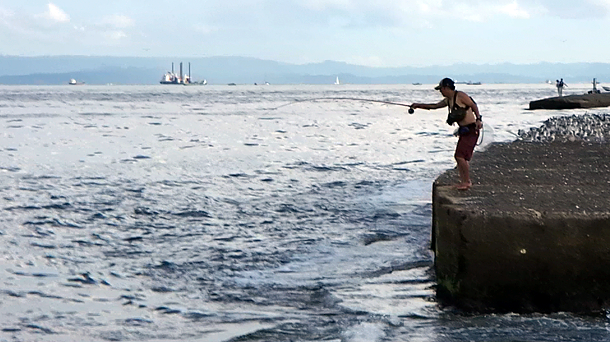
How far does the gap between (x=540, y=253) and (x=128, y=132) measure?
28.7 metres

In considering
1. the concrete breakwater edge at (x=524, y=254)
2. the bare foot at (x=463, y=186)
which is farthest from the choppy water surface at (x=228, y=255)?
the bare foot at (x=463, y=186)

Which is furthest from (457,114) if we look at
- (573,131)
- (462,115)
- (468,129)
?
(573,131)

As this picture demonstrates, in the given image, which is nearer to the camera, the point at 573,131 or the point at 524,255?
the point at 524,255

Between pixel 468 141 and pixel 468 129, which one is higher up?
pixel 468 129

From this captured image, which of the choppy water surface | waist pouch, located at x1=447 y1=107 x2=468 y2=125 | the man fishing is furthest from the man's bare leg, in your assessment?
the choppy water surface

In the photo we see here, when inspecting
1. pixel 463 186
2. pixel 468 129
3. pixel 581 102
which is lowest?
pixel 581 102

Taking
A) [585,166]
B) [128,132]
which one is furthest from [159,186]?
[128,132]

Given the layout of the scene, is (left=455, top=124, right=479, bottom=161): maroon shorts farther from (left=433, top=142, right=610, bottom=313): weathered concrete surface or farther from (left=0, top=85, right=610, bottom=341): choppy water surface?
(left=0, top=85, right=610, bottom=341): choppy water surface

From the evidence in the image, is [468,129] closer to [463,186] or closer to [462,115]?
[462,115]

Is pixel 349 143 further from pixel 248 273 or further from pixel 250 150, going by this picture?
pixel 248 273

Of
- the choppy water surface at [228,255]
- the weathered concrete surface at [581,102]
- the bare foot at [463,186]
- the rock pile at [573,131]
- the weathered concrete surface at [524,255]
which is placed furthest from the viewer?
the weathered concrete surface at [581,102]

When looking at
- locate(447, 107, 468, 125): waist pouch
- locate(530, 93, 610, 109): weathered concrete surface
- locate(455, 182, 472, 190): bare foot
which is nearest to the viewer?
locate(447, 107, 468, 125): waist pouch

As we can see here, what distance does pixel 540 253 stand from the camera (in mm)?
5918

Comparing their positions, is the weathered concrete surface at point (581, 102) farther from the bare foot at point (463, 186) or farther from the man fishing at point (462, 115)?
the man fishing at point (462, 115)
